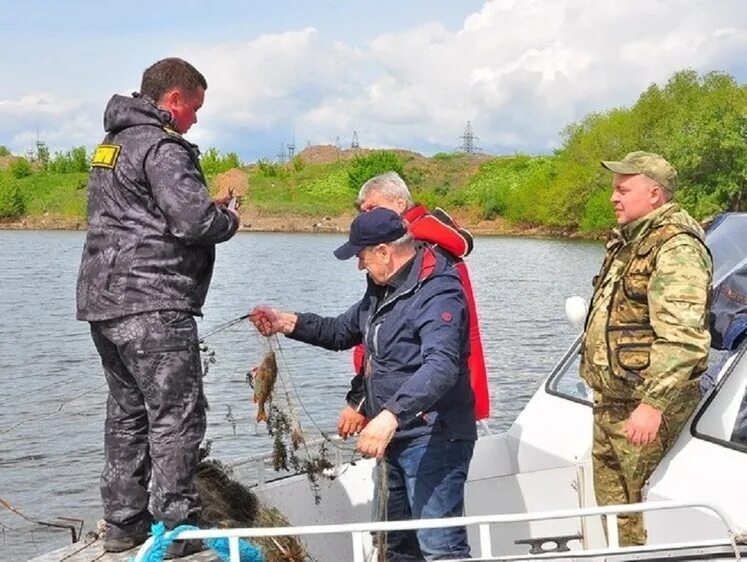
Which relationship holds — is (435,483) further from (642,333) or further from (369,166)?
(369,166)

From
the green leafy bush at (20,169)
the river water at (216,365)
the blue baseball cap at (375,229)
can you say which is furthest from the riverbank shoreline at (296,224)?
the blue baseball cap at (375,229)

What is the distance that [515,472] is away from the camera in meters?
5.41

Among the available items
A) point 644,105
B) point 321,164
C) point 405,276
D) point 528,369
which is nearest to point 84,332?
point 528,369

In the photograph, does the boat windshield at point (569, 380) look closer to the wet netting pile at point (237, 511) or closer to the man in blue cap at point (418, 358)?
the man in blue cap at point (418, 358)

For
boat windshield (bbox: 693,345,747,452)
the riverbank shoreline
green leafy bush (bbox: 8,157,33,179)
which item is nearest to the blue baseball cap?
boat windshield (bbox: 693,345,747,452)

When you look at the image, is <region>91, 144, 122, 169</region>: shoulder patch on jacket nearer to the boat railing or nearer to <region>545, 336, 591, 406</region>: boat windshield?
the boat railing

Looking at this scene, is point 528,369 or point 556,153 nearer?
point 528,369

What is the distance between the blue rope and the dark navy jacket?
718 millimetres

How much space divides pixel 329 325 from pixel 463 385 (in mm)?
868

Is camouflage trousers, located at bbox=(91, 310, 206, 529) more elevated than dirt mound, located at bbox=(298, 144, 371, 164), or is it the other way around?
dirt mound, located at bbox=(298, 144, 371, 164)

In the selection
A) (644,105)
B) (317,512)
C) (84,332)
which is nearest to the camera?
(317,512)

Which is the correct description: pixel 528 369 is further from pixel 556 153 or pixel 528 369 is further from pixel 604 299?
pixel 556 153

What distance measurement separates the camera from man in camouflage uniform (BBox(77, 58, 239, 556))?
12.0 feet

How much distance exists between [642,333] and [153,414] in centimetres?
200
